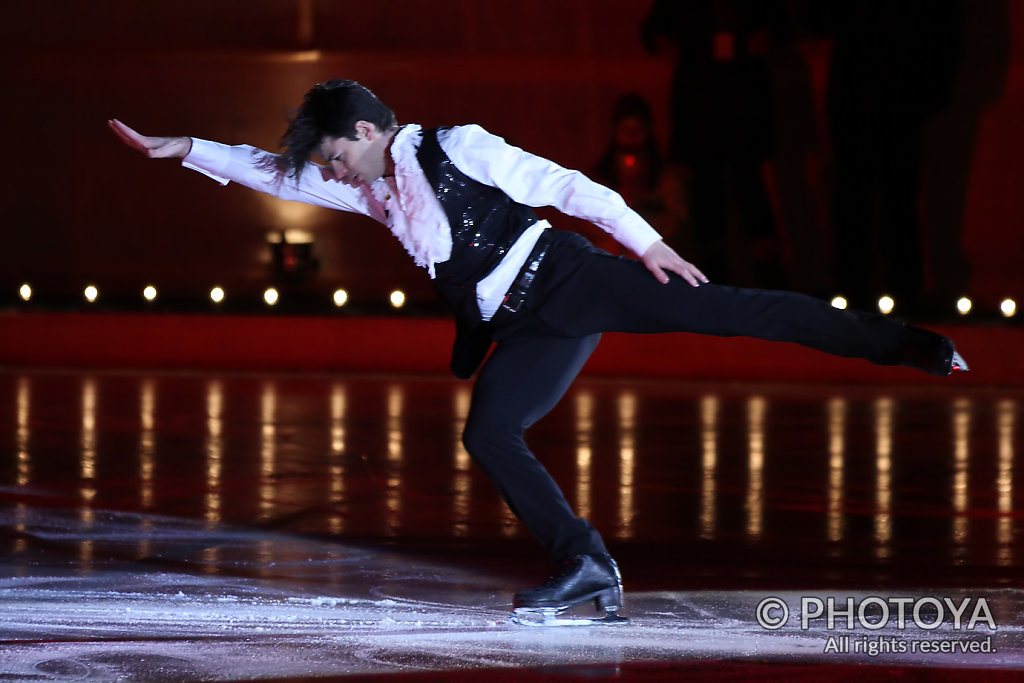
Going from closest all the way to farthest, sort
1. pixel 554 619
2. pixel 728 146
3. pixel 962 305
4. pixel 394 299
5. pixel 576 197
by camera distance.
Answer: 1. pixel 576 197
2. pixel 554 619
3. pixel 962 305
4. pixel 394 299
5. pixel 728 146

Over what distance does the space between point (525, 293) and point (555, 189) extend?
0.28 m

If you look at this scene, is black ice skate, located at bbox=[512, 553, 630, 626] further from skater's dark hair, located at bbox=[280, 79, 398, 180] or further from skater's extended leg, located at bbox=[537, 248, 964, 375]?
skater's dark hair, located at bbox=[280, 79, 398, 180]

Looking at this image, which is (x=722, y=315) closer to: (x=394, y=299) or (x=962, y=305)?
(x=394, y=299)

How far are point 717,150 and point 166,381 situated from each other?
14.1 ft

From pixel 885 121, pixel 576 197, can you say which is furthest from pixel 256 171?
pixel 885 121

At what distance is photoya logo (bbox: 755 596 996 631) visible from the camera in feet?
A: 10.1

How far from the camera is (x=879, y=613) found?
3172mm

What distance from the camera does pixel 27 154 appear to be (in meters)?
10.2

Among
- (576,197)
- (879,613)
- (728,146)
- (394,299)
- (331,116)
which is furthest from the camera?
(728,146)

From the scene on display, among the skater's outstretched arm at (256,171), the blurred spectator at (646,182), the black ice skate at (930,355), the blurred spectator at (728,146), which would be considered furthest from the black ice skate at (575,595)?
the blurred spectator at (728,146)

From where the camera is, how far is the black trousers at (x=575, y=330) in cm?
295

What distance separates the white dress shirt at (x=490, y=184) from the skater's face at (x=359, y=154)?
5 cm

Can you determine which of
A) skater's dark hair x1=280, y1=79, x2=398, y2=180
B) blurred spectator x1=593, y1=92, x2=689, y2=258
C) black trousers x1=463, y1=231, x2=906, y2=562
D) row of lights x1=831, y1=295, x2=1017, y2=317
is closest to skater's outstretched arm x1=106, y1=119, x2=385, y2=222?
skater's dark hair x1=280, y1=79, x2=398, y2=180

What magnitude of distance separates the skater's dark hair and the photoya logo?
153cm
